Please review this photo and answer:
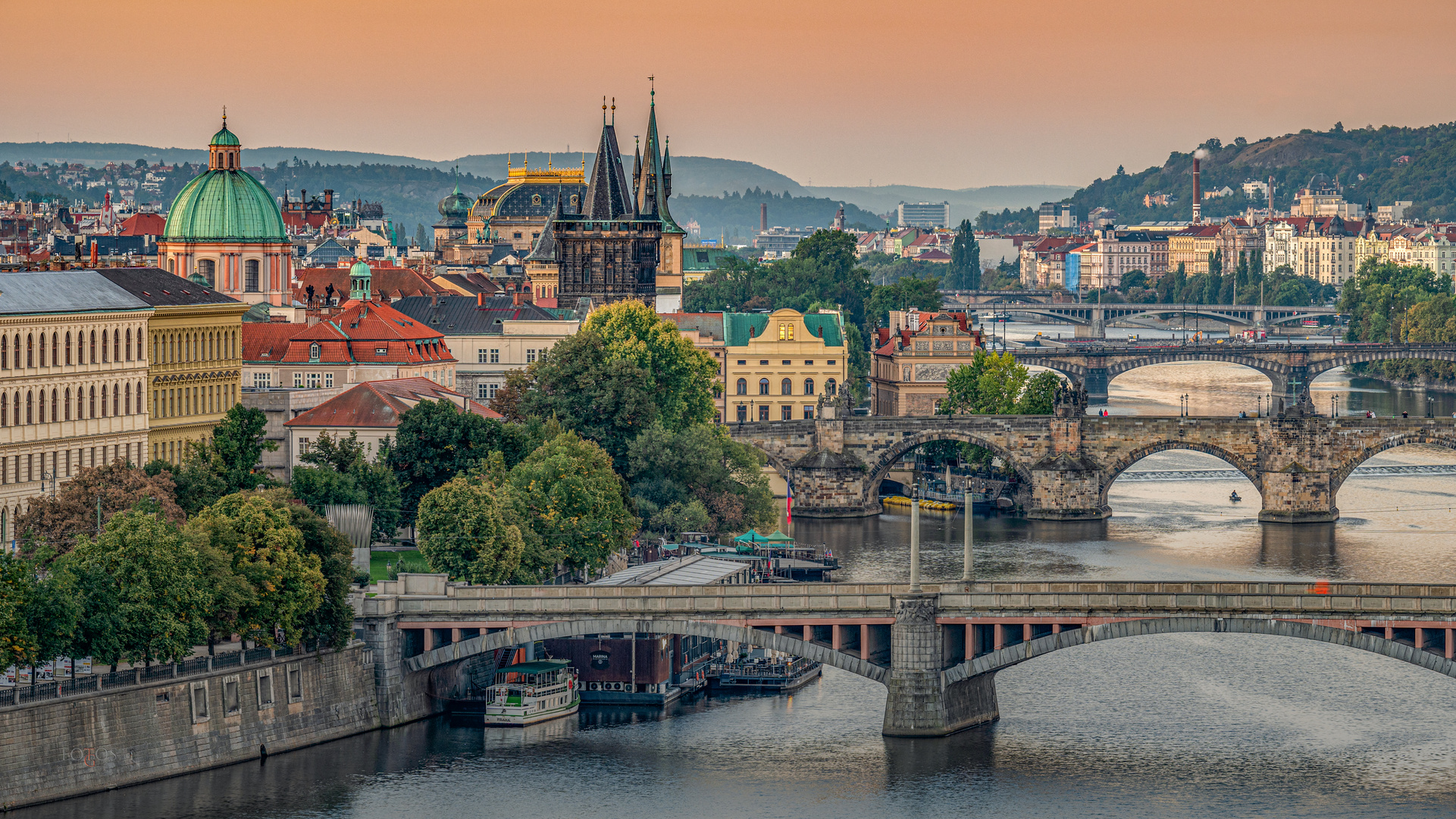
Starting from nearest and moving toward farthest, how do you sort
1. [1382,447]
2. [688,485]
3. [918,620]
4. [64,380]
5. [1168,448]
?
[918,620]
[64,380]
[688,485]
[1382,447]
[1168,448]

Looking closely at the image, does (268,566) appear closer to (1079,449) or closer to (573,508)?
(573,508)

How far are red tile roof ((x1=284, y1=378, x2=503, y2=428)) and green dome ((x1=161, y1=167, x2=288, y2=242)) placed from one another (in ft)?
85.7

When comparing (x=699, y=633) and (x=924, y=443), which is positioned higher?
(x=924, y=443)

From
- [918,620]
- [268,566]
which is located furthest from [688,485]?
[268,566]

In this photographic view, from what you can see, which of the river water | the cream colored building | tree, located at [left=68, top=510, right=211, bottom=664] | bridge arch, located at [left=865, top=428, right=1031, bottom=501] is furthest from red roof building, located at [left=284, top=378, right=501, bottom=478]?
bridge arch, located at [left=865, top=428, right=1031, bottom=501]

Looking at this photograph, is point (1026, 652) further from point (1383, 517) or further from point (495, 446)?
point (1383, 517)

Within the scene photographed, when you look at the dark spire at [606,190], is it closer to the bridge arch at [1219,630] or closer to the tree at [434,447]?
the tree at [434,447]

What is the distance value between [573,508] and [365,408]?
48.2ft

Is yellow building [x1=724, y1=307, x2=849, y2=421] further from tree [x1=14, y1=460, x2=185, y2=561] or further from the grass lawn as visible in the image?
tree [x1=14, y1=460, x2=185, y2=561]

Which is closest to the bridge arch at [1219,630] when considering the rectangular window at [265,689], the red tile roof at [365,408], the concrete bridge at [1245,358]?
the rectangular window at [265,689]

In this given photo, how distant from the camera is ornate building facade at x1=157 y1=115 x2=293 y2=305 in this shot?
390ft

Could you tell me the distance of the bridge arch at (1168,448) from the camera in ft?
382

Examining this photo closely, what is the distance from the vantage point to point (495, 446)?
8706 centimetres

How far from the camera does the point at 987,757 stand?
213 ft
